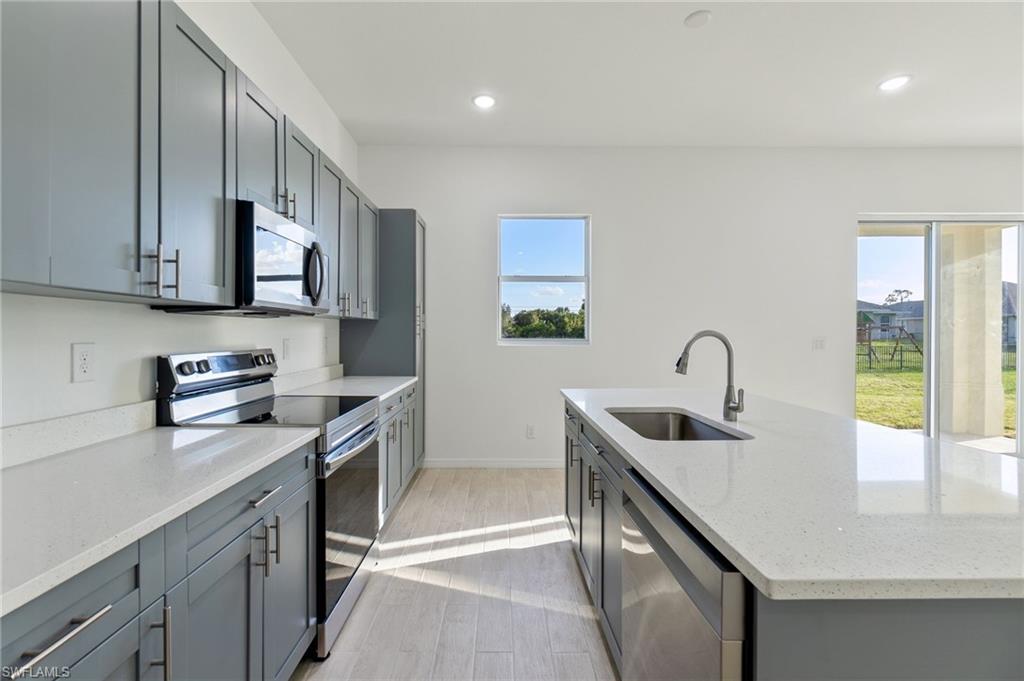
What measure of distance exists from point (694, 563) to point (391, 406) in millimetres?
2292

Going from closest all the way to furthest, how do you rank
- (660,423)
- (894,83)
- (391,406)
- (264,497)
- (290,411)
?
1. (264,497)
2. (290,411)
3. (660,423)
4. (391,406)
5. (894,83)

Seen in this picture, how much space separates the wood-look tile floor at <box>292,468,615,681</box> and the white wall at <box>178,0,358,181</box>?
2.57 m

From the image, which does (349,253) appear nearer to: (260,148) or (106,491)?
(260,148)

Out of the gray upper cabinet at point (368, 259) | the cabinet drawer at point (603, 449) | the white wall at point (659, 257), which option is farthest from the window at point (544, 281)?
the cabinet drawer at point (603, 449)

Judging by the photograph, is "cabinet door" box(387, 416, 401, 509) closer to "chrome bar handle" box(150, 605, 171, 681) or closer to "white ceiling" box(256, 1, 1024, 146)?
"chrome bar handle" box(150, 605, 171, 681)

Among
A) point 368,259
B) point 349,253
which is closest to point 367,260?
point 368,259

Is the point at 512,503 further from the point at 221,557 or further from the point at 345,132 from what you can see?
the point at 345,132

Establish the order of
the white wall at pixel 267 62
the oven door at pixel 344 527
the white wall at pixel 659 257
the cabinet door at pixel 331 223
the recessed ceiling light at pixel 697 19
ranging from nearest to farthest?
1. the oven door at pixel 344 527
2. the white wall at pixel 267 62
3. the recessed ceiling light at pixel 697 19
4. the cabinet door at pixel 331 223
5. the white wall at pixel 659 257

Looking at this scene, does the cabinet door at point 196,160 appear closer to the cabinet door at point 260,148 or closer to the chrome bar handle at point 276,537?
the cabinet door at point 260,148

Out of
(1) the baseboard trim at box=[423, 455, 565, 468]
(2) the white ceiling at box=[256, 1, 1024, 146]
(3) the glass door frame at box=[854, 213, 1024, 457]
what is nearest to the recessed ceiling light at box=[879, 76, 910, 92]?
(2) the white ceiling at box=[256, 1, 1024, 146]

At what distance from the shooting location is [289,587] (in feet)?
4.92

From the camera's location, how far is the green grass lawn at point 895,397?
4.43 metres

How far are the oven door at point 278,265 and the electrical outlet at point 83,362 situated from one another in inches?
18.0

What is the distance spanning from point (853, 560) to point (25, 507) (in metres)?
1.49
